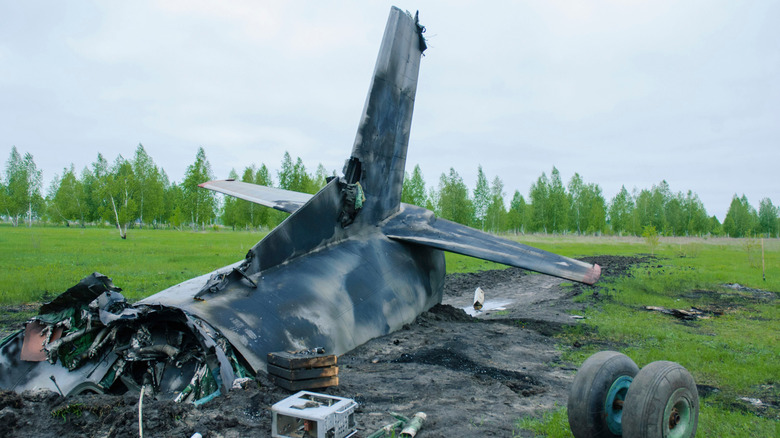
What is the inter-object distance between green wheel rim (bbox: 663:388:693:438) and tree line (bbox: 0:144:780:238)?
4840 centimetres

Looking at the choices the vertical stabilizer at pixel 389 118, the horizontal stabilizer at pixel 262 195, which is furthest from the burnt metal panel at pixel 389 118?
the horizontal stabilizer at pixel 262 195

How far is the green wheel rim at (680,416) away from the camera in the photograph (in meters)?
Result: 3.63

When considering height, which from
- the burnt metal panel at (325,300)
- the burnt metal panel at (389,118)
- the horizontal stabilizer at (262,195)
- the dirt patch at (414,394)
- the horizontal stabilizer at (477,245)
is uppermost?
the burnt metal panel at (389,118)

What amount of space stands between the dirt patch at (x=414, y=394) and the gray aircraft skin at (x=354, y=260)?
0.39 meters

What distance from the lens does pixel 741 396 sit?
5805 mm

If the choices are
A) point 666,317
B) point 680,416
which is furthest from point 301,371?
→ point 666,317

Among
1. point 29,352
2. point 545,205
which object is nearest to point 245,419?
point 29,352

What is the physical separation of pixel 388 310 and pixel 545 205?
61245 millimetres

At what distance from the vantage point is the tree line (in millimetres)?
57469

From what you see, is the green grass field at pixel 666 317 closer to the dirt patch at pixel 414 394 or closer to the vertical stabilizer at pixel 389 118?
the dirt patch at pixel 414 394

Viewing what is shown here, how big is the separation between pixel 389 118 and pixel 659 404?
6.56 metres

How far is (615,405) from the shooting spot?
3881 mm

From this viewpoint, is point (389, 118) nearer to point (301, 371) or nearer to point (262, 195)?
point (262, 195)

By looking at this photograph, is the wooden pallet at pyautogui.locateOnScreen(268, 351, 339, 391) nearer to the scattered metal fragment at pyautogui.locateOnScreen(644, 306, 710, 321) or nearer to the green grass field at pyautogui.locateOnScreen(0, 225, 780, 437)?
the green grass field at pyautogui.locateOnScreen(0, 225, 780, 437)
